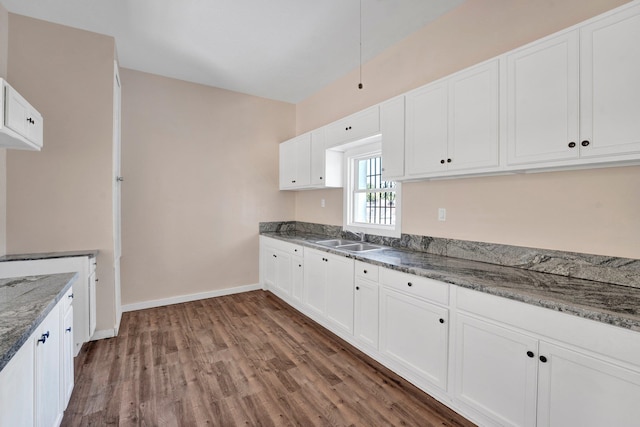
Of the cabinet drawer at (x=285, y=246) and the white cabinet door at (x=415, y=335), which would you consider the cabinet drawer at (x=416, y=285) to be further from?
the cabinet drawer at (x=285, y=246)

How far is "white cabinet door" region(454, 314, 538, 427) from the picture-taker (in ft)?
4.78

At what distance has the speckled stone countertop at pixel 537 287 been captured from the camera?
1246 millimetres

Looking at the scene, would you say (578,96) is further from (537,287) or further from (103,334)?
(103,334)

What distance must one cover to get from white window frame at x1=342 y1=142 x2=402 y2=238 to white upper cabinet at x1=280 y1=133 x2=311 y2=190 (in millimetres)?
552

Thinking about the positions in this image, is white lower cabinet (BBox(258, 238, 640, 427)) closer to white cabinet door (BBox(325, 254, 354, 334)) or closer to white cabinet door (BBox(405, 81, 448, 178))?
white cabinet door (BBox(325, 254, 354, 334))

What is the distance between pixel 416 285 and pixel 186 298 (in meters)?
3.20

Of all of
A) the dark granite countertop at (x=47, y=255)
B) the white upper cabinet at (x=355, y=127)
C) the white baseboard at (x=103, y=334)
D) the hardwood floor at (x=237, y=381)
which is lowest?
the hardwood floor at (x=237, y=381)

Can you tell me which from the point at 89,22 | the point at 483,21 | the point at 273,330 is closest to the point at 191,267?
the point at 273,330

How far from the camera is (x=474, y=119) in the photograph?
6.66ft

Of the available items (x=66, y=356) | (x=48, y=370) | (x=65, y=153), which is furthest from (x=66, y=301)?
(x=65, y=153)

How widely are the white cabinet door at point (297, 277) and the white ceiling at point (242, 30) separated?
238cm

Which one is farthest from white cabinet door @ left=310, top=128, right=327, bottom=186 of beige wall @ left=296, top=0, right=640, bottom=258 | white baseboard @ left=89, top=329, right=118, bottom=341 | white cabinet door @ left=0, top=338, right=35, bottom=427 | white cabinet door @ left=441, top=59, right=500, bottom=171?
white cabinet door @ left=0, top=338, right=35, bottom=427

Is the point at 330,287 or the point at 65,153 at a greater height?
the point at 65,153

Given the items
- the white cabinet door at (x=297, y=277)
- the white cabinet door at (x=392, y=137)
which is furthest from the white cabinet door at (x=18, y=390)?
the white cabinet door at (x=392, y=137)
